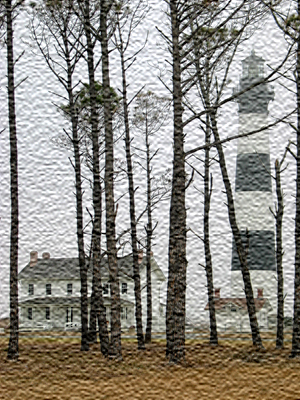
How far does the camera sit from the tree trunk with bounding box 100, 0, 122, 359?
8.11ft

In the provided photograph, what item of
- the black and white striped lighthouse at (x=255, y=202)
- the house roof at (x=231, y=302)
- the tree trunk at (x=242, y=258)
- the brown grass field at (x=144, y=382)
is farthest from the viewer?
the black and white striped lighthouse at (x=255, y=202)

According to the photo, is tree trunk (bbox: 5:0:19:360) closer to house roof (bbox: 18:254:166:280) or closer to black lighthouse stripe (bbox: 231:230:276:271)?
house roof (bbox: 18:254:166:280)

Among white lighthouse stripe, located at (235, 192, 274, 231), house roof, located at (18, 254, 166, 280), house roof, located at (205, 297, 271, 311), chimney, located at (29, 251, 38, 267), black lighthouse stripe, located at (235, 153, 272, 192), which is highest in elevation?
black lighthouse stripe, located at (235, 153, 272, 192)

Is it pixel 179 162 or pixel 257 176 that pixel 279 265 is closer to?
pixel 257 176

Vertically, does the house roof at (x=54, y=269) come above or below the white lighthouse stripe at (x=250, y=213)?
below

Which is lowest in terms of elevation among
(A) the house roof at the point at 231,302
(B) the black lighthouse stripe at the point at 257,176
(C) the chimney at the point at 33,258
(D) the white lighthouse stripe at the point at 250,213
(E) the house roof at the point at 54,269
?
(A) the house roof at the point at 231,302

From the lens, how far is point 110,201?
8.64 feet

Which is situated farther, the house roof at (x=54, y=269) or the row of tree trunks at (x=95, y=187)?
the row of tree trunks at (x=95, y=187)

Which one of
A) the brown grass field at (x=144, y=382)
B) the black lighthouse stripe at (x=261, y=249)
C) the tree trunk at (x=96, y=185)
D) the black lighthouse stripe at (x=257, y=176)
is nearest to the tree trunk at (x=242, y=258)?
the black lighthouse stripe at (x=257, y=176)

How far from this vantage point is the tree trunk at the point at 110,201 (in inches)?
97.3

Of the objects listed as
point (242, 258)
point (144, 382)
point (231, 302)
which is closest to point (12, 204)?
point (144, 382)

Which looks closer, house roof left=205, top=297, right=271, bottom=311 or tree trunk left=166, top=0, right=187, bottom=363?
tree trunk left=166, top=0, right=187, bottom=363

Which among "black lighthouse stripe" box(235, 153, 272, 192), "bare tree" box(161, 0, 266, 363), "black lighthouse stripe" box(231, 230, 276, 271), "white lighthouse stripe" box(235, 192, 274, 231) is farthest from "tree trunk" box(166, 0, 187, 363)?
"black lighthouse stripe" box(231, 230, 276, 271)

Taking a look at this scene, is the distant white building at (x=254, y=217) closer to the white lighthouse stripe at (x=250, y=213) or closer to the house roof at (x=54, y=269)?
the white lighthouse stripe at (x=250, y=213)
